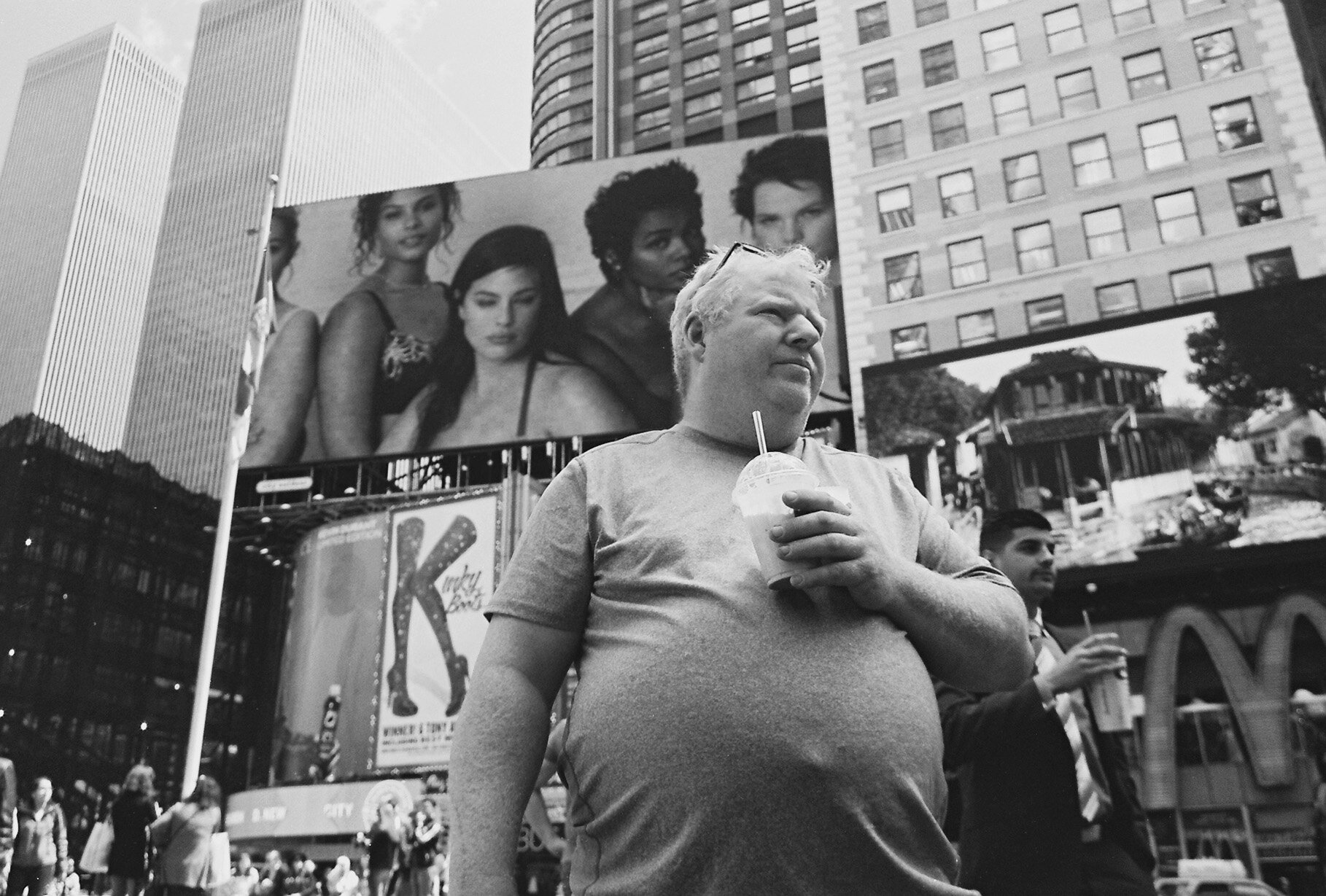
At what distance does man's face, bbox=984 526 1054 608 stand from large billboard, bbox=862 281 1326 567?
2210 cm

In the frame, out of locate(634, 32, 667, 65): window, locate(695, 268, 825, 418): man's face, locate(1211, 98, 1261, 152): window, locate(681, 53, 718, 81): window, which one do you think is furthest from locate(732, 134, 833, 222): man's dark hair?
locate(634, 32, 667, 65): window

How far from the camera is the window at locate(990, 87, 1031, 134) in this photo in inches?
1244

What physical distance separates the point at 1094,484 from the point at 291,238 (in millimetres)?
29271

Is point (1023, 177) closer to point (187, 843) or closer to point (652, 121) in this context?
point (187, 843)

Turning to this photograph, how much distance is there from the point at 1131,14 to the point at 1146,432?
554 inches

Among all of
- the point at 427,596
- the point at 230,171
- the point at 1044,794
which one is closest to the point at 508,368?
the point at 427,596

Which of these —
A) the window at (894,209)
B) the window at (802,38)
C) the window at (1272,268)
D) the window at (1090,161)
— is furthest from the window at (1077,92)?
the window at (802,38)

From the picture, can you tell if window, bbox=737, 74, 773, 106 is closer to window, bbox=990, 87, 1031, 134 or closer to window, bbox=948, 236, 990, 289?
window, bbox=990, 87, 1031, 134

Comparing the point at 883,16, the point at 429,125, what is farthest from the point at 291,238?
the point at 429,125

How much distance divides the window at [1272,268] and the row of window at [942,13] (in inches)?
321

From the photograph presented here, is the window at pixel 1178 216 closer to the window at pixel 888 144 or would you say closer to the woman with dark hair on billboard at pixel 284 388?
the window at pixel 888 144

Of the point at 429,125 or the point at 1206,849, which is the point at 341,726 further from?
the point at 429,125

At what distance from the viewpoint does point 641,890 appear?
153cm

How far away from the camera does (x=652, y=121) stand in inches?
2726
